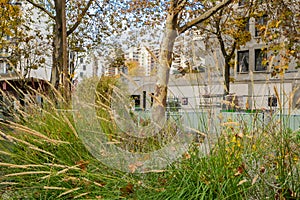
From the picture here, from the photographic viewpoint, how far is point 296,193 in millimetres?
1500

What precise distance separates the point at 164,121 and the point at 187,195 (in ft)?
2.71

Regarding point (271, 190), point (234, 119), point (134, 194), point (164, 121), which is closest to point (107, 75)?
point (164, 121)

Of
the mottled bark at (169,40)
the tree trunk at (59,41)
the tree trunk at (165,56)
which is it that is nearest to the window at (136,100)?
the tree trunk at (165,56)

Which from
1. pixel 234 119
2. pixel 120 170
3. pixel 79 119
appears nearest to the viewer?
pixel 120 170

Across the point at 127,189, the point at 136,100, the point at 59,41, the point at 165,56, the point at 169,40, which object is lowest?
the point at 127,189

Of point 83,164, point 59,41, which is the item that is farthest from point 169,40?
point 83,164

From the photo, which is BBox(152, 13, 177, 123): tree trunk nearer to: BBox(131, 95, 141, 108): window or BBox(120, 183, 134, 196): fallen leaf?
BBox(131, 95, 141, 108): window

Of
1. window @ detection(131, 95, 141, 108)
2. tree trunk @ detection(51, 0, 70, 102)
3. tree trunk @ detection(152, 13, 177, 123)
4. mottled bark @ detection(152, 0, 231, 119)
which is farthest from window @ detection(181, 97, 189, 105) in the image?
tree trunk @ detection(51, 0, 70, 102)

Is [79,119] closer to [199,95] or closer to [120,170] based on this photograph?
[120,170]

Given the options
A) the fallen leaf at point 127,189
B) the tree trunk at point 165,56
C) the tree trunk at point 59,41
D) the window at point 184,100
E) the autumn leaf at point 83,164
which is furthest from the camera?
the tree trunk at point 59,41

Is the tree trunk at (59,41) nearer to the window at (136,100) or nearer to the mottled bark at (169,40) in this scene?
the mottled bark at (169,40)

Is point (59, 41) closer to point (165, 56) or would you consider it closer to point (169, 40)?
point (169, 40)

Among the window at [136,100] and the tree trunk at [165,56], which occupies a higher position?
the tree trunk at [165,56]

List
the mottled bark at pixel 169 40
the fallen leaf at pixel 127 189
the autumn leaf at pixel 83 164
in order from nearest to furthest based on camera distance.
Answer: the fallen leaf at pixel 127 189, the autumn leaf at pixel 83 164, the mottled bark at pixel 169 40
